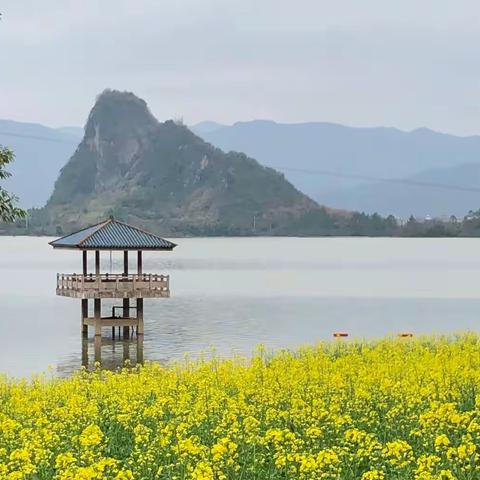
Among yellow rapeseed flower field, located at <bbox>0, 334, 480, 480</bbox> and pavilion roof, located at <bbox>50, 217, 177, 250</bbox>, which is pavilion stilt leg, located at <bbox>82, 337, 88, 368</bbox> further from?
yellow rapeseed flower field, located at <bbox>0, 334, 480, 480</bbox>

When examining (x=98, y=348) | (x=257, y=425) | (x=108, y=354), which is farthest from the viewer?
(x=108, y=354)

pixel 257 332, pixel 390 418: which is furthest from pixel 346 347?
pixel 257 332

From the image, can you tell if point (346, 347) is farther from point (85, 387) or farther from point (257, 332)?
point (257, 332)

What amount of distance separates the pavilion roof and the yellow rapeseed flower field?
889 inches

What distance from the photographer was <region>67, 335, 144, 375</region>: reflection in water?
1713 inches

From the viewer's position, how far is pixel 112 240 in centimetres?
4584

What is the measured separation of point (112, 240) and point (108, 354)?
552 centimetres

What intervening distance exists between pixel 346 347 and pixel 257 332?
25994 mm

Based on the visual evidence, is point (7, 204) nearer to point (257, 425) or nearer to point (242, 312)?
point (257, 425)

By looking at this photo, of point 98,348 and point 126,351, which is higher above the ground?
point 98,348

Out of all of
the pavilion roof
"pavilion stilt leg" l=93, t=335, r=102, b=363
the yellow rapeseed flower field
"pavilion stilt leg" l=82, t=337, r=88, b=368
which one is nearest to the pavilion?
the pavilion roof

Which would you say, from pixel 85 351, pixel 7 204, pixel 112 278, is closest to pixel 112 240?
pixel 112 278

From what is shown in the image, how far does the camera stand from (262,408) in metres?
17.2

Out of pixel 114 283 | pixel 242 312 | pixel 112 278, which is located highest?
pixel 112 278
